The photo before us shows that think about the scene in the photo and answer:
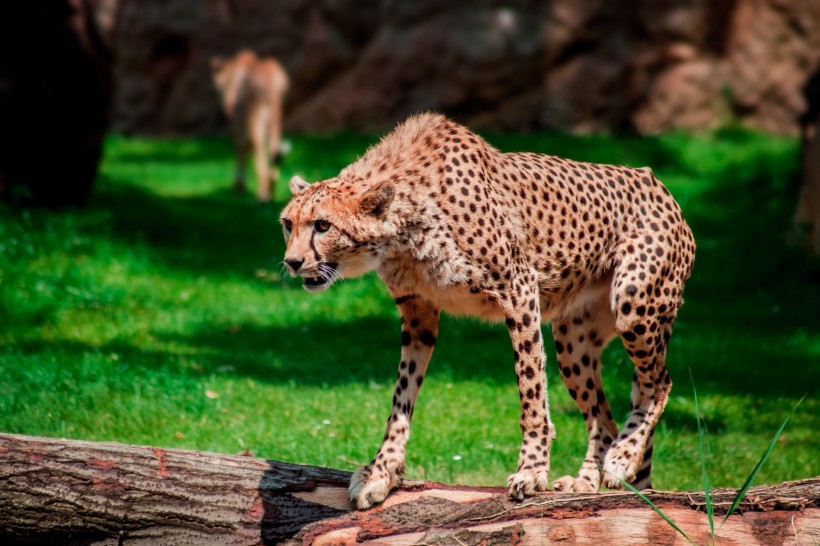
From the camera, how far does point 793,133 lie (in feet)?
56.7

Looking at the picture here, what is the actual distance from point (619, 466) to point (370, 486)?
1435 millimetres

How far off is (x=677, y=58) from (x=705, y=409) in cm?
1102

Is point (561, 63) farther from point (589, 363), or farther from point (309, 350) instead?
point (589, 363)

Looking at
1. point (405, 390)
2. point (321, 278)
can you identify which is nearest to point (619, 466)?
point (405, 390)

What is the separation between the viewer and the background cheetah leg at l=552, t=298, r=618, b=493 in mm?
5926

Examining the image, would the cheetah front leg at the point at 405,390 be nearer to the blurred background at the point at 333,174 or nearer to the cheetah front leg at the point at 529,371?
the cheetah front leg at the point at 529,371

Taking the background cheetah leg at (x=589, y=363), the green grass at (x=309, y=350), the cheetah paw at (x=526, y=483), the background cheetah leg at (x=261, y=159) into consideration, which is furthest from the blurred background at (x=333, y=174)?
the cheetah paw at (x=526, y=483)

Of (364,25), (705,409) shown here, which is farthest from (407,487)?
(364,25)

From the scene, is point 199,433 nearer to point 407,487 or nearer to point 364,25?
point 407,487

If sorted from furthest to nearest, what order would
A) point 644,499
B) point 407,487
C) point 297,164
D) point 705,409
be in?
1. point 297,164
2. point 705,409
3. point 407,487
4. point 644,499

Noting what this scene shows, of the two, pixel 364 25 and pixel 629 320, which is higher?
pixel 364 25

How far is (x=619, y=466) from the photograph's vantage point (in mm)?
5547

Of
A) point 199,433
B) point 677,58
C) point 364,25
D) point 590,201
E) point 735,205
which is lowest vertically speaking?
point 199,433

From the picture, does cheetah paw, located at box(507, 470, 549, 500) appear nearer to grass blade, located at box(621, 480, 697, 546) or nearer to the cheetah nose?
grass blade, located at box(621, 480, 697, 546)
